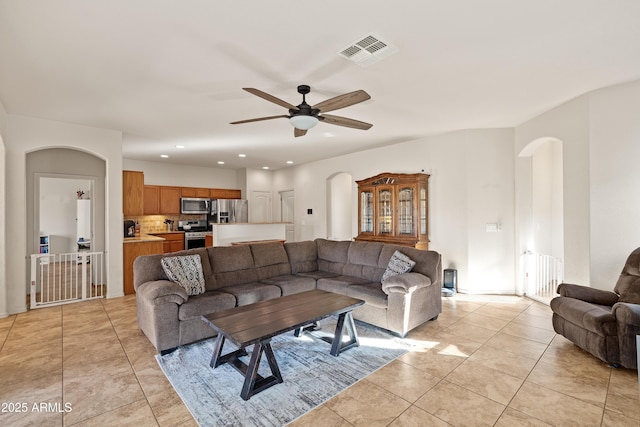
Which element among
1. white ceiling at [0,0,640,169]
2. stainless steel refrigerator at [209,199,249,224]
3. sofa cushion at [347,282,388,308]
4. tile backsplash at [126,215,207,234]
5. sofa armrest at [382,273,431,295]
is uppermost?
white ceiling at [0,0,640,169]

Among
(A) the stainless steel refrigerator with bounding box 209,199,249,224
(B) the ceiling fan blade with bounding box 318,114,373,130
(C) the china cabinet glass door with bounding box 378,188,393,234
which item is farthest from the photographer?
(A) the stainless steel refrigerator with bounding box 209,199,249,224

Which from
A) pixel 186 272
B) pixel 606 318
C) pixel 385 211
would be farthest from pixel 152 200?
pixel 606 318

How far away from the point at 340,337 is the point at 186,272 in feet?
5.98

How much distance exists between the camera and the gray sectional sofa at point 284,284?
298 centimetres

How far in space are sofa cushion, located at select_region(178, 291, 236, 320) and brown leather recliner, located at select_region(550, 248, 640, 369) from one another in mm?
3351

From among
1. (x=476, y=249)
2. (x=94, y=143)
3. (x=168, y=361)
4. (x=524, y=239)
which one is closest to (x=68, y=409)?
(x=168, y=361)

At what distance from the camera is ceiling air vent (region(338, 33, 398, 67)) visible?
236cm

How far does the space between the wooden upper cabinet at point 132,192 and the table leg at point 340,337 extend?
4419 mm

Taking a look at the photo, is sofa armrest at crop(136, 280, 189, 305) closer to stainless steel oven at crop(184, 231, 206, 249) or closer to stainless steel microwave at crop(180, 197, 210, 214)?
stainless steel oven at crop(184, 231, 206, 249)

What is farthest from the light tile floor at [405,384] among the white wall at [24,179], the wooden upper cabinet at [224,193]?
the wooden upper cabinet at [224,193]

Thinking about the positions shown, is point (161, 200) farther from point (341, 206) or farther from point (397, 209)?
point (397, 209)

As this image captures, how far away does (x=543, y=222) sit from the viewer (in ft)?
18.5

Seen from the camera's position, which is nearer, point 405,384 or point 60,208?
point 405,384

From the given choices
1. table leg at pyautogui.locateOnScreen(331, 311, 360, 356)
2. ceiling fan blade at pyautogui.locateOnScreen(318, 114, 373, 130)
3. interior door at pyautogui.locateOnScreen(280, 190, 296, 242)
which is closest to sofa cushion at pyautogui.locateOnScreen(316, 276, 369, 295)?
table leg at pyautogui.locateOnScreen(331, 311, 360, 356)
